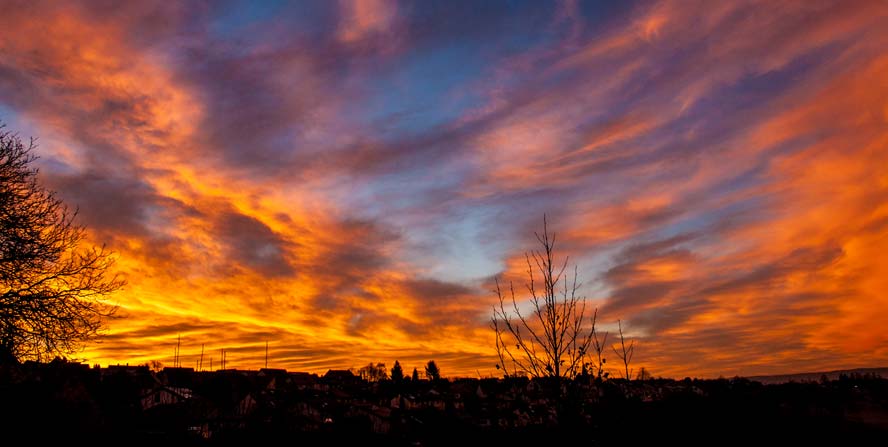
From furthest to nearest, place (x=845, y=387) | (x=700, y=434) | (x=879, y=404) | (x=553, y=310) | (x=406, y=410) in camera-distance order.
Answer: (x=406, y=410), (x=845, y=387), (x=879, y=404), (x=700, y=434), (x=553, y=310)

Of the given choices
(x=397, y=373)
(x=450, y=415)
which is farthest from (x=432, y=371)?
(x=450, y=415)

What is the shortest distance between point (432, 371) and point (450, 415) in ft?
248

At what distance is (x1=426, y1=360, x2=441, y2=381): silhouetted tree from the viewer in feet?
518

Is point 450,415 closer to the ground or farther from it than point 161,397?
closer to the ground

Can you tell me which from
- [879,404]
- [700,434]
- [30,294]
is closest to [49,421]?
[30,294]

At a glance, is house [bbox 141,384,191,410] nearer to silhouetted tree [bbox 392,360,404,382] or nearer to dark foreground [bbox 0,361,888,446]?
dark foreground [bbox 0,361,888,446]

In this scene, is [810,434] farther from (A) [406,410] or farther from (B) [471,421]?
(A) [406,410]

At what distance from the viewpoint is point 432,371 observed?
166000mm

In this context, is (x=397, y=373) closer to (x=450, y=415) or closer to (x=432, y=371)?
(x=432, y=371)

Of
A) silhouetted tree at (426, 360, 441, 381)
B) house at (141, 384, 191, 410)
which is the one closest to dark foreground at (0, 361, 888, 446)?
house at (141, 384, 191, 410)

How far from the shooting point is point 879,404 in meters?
40.4

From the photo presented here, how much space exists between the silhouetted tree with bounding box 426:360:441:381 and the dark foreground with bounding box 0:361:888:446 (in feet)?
146

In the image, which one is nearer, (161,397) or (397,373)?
(161,397)

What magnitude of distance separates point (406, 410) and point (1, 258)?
303 ft
